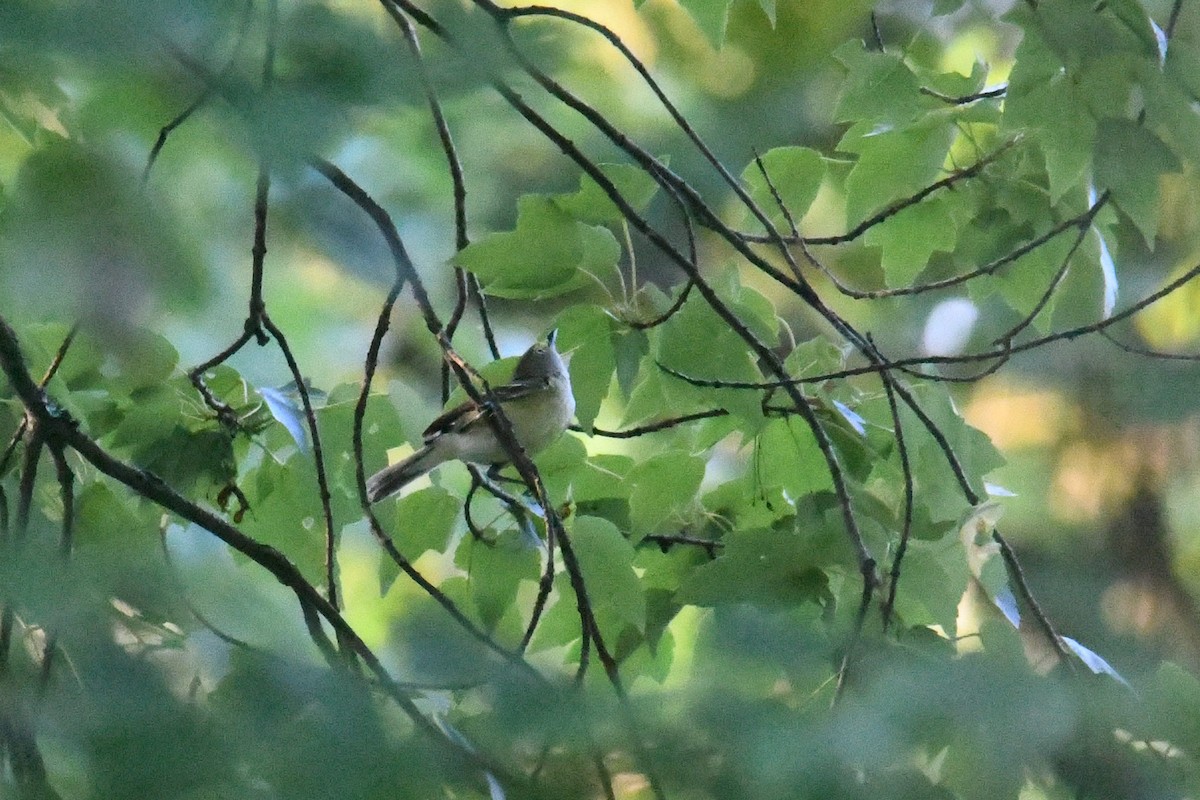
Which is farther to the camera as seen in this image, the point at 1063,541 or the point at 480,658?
the point at 1063,541

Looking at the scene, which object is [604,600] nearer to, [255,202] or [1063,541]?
Result: [255,202]

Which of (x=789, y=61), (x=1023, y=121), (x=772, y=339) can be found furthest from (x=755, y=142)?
(x=789, y=61)

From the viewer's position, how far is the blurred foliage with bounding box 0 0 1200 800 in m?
0.54

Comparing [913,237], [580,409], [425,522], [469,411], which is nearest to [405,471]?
[469,411]

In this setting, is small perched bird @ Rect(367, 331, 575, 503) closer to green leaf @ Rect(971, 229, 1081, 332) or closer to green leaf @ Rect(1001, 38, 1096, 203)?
green leaf @ Rect(971, 229, 1081, 332)

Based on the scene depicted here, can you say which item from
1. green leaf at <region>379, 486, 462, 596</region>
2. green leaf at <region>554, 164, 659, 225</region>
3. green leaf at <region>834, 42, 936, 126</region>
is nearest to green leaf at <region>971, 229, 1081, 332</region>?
green leaf at <region>834, 42, 936, 126</region>

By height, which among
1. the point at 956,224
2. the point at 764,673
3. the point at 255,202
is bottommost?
the point at 764,673

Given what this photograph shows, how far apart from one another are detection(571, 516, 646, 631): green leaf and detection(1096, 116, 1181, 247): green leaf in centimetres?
64

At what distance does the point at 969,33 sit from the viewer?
215 cm

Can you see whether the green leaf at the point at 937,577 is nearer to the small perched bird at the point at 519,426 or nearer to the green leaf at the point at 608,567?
the green leaf at the point at 608,567

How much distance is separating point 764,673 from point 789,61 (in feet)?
5.69

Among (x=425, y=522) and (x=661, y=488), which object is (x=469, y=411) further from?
(x=661, y=488)

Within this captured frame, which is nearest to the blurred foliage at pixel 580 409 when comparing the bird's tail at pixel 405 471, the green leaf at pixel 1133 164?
the green leaf at pixel 1133 164

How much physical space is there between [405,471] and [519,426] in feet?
0.75
